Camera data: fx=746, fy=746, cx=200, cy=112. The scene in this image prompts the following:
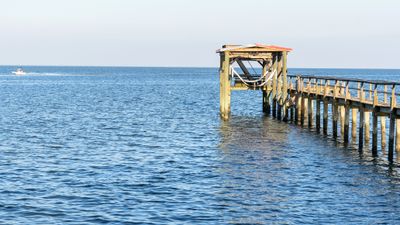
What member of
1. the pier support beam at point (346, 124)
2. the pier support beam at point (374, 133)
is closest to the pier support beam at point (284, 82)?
the pier support beam at point (346, 124)

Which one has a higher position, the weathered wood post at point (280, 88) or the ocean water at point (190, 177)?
the weathered wood post at point (280, 88)

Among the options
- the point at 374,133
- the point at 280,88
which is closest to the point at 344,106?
the point at 374,133

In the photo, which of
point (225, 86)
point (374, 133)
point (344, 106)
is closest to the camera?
point (374, 133)

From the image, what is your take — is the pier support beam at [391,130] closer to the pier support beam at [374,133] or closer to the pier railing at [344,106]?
the pier railing at [344,106]

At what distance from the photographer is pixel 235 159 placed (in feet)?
111

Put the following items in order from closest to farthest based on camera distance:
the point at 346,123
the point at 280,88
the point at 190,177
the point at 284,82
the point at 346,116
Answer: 1. the point at 190,177
2. the point at 346,116
3. the point at 346,123
4. the point at 284,82
5. the point at 280,88

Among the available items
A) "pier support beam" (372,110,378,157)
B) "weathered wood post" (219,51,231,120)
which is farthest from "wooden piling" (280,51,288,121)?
"pier support beam" (372,110,378,157)

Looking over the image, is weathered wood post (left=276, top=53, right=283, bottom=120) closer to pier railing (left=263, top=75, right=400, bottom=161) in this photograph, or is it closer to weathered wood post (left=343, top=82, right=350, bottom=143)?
pier railing (left=263, top=75, right=400, bottom=161)

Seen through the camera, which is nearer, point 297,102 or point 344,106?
point 344,106

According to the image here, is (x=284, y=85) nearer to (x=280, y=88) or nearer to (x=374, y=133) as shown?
(x=280, y=88)

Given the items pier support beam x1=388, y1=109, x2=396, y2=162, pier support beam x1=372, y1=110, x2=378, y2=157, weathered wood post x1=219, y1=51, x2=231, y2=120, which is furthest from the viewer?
weathered wood post x1=219, y1=51, x2=231, y2=120

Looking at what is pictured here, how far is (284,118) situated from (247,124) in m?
2.56

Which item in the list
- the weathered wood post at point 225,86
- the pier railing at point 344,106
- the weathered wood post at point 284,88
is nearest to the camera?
the pier railing at point 344,106

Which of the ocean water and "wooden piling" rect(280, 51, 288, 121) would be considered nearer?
the ocean water
